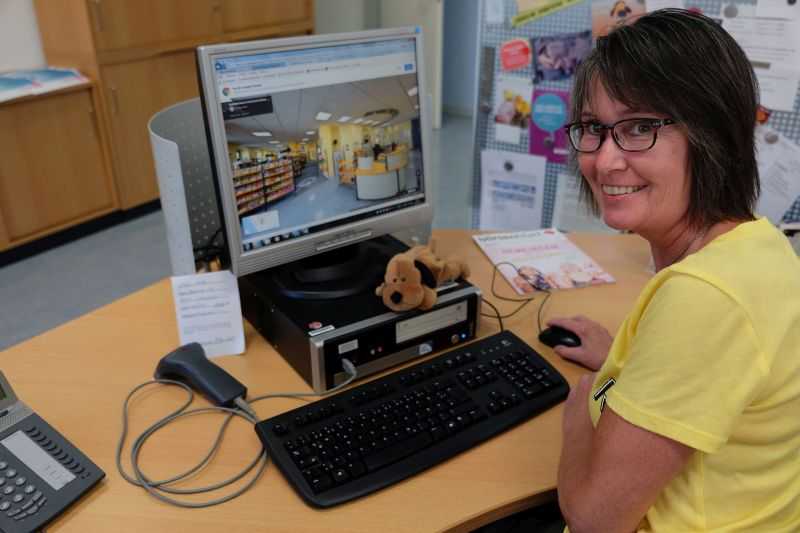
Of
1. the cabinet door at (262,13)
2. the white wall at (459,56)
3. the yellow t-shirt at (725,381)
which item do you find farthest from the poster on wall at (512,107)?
the white wall at (459,56)

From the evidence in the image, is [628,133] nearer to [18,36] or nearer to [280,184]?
[280,184]

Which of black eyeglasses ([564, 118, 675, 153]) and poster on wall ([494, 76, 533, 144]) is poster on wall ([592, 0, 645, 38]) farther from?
black eyeglasses ([564, 118, 675, 153])

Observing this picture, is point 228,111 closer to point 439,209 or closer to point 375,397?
point 375,397

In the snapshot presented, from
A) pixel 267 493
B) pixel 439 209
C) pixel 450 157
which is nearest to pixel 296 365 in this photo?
pixel 267 493

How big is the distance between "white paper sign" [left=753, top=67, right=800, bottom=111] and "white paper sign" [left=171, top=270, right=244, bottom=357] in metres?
1.39

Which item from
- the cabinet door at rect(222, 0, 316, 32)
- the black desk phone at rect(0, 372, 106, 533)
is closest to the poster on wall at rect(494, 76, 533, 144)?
the black desk phone at rect(0, 372, 106, 533)

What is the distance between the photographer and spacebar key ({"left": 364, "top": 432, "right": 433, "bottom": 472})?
93cm

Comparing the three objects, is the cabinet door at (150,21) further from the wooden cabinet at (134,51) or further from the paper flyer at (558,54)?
the paper flyer at (558,54)

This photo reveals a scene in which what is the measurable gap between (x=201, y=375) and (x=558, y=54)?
1.39 m

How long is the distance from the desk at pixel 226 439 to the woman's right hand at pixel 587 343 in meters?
0.02

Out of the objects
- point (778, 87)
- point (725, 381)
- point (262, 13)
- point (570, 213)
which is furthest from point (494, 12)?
point (262, 13)

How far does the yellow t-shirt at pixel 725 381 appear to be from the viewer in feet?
2.29

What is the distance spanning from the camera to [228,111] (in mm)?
1049

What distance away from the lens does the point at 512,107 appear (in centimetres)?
204
